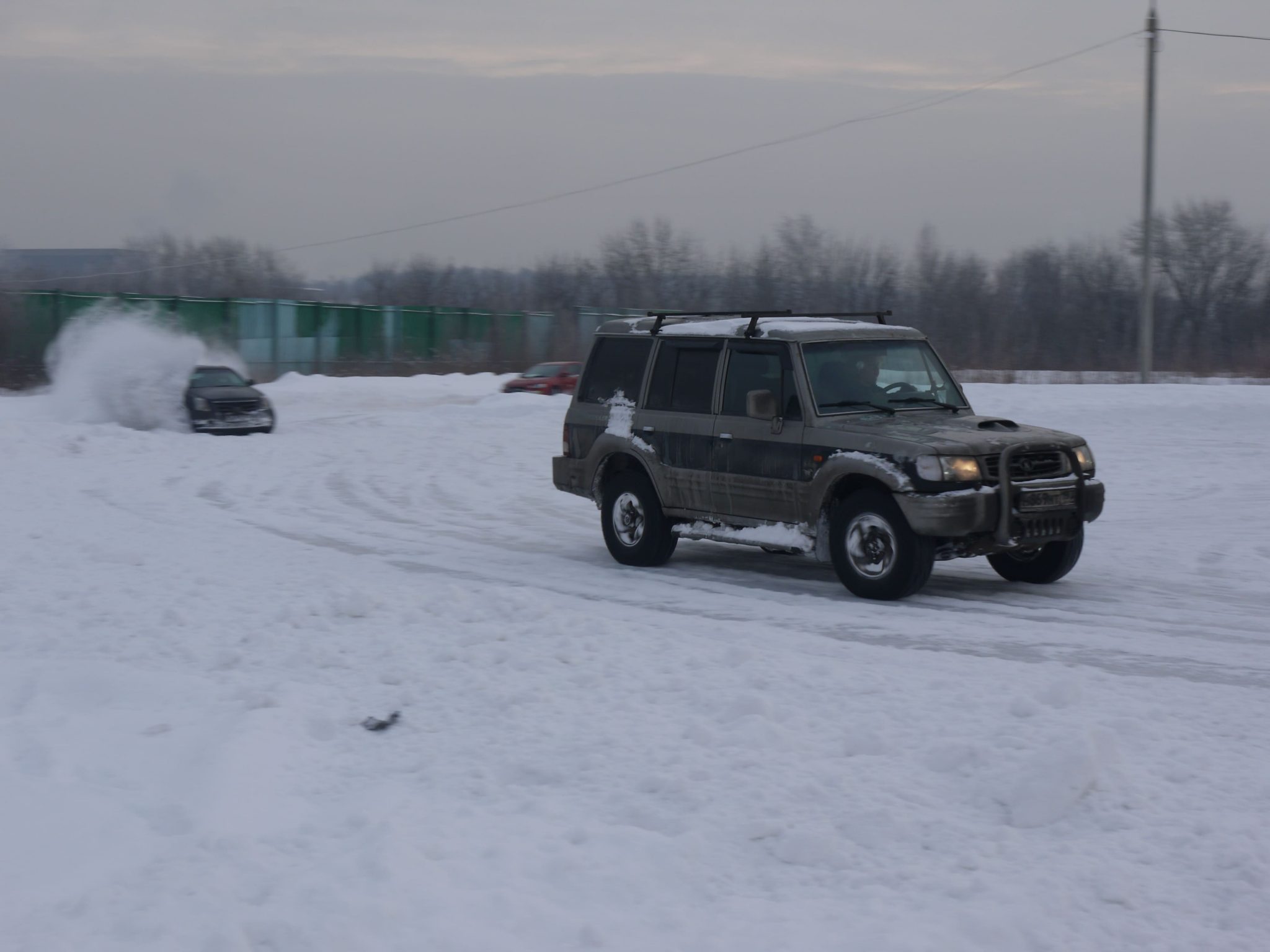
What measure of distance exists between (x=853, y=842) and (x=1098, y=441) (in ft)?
54.4

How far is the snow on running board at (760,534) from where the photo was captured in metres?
9.67

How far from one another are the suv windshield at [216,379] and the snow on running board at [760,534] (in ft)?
56.5

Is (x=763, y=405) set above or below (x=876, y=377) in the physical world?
below

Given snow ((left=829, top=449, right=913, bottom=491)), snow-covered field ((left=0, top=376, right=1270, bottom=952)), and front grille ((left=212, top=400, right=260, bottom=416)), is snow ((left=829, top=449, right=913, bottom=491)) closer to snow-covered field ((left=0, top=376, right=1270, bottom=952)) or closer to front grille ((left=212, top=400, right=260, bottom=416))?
snow-covered field ((left=0, top=376, right=1270, bottom=952))

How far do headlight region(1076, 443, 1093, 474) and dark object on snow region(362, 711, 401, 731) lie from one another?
5.44m

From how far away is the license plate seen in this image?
894cm

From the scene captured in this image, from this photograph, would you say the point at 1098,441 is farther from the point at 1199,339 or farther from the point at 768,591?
the point at 1199,339

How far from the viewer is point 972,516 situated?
28.6 ft

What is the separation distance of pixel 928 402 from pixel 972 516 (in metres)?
1.60

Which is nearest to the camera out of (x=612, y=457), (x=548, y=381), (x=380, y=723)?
(x=380, y=723)

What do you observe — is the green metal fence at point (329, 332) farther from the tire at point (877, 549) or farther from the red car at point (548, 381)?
the tire at point (877, 549)

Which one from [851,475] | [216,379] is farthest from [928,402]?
[216,379]

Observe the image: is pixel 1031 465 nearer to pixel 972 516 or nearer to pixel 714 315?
pixel 972 516

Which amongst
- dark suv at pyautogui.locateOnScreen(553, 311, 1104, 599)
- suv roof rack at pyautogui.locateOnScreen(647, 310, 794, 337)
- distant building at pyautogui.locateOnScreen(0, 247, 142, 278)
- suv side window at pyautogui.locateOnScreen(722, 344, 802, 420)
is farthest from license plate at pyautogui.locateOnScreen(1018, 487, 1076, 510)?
distant building at pyautogui.locateOnScreen(0, 247, 142, 278)
